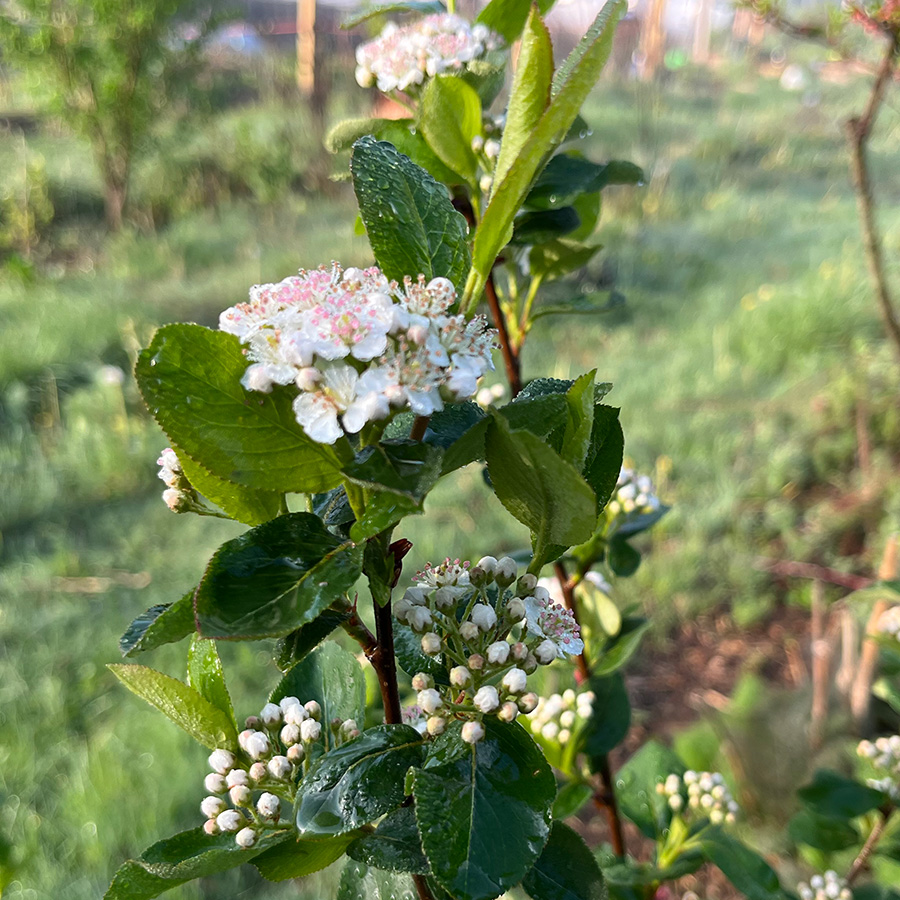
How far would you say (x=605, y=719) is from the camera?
896mm

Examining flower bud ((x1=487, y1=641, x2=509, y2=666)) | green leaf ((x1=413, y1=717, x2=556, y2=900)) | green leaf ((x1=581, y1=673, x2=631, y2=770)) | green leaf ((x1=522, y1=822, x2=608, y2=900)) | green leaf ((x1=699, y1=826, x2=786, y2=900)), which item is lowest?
green leaf ((x1=699, y1=826, x2=786, y2=900))

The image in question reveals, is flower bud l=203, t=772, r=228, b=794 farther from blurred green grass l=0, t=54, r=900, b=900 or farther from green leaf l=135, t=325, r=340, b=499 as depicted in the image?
blurred green grass l=0, t=54, r=900, b=900

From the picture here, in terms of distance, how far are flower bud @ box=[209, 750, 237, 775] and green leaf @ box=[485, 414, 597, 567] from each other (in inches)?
9.9

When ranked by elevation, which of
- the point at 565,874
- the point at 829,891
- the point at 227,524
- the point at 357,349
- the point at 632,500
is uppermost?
the point at 357,349

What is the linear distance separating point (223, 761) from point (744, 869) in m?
0.58

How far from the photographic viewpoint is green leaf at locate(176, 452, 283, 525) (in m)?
0.43

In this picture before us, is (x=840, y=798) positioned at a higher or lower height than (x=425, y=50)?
lower

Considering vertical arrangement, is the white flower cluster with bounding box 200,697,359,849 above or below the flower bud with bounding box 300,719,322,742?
below

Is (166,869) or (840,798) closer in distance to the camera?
(166,869)

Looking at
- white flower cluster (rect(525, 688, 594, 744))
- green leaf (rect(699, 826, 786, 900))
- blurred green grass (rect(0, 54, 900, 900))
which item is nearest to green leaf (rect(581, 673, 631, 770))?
white flower cluster (rect(525, 688, 594, 744))

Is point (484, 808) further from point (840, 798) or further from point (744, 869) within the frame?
point (840, 798)

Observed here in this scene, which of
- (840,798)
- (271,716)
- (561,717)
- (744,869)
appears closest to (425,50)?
(271,716)

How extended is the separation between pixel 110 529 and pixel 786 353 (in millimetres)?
3193

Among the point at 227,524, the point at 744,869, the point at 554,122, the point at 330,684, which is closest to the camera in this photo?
the point at 554,122
